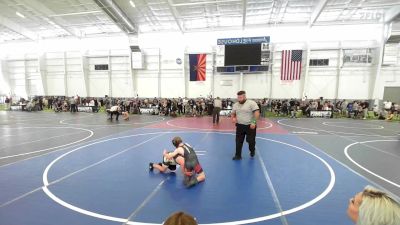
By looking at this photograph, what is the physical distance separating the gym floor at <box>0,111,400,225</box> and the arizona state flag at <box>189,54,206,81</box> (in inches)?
775

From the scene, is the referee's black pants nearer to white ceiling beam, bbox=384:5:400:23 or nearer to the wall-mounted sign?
the wall-mounted sign

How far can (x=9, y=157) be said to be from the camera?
287 inches

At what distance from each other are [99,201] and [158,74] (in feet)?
87.1

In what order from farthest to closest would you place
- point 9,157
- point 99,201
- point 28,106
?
point 28,106 → point 9,157 → point 99,201

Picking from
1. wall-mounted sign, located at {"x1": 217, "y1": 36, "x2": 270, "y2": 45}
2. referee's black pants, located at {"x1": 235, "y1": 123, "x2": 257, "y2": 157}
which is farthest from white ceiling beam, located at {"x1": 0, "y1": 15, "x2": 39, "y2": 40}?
referee's black pants, located at {"x1": 235, "y1": 123, "x2": 257, "y2": 157}

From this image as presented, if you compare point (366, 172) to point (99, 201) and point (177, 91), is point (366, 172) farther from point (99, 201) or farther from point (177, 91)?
point (177, 91)

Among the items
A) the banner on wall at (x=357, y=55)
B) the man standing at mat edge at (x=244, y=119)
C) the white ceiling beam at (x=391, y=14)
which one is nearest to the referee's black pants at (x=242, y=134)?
the man standing at mat edge at (x=244, y=119)

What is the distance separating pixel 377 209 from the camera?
1298 millimetres

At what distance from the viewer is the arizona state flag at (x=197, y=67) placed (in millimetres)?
27719

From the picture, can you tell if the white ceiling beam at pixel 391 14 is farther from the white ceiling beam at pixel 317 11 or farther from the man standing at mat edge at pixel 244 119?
the man standing at mat edge at pixel 244 119

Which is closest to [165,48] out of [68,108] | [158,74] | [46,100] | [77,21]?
[158,74]

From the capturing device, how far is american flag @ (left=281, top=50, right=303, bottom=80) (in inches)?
997

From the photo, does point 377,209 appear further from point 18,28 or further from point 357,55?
point 18,28

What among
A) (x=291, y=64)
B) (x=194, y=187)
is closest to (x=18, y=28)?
(x=291, y=64)
